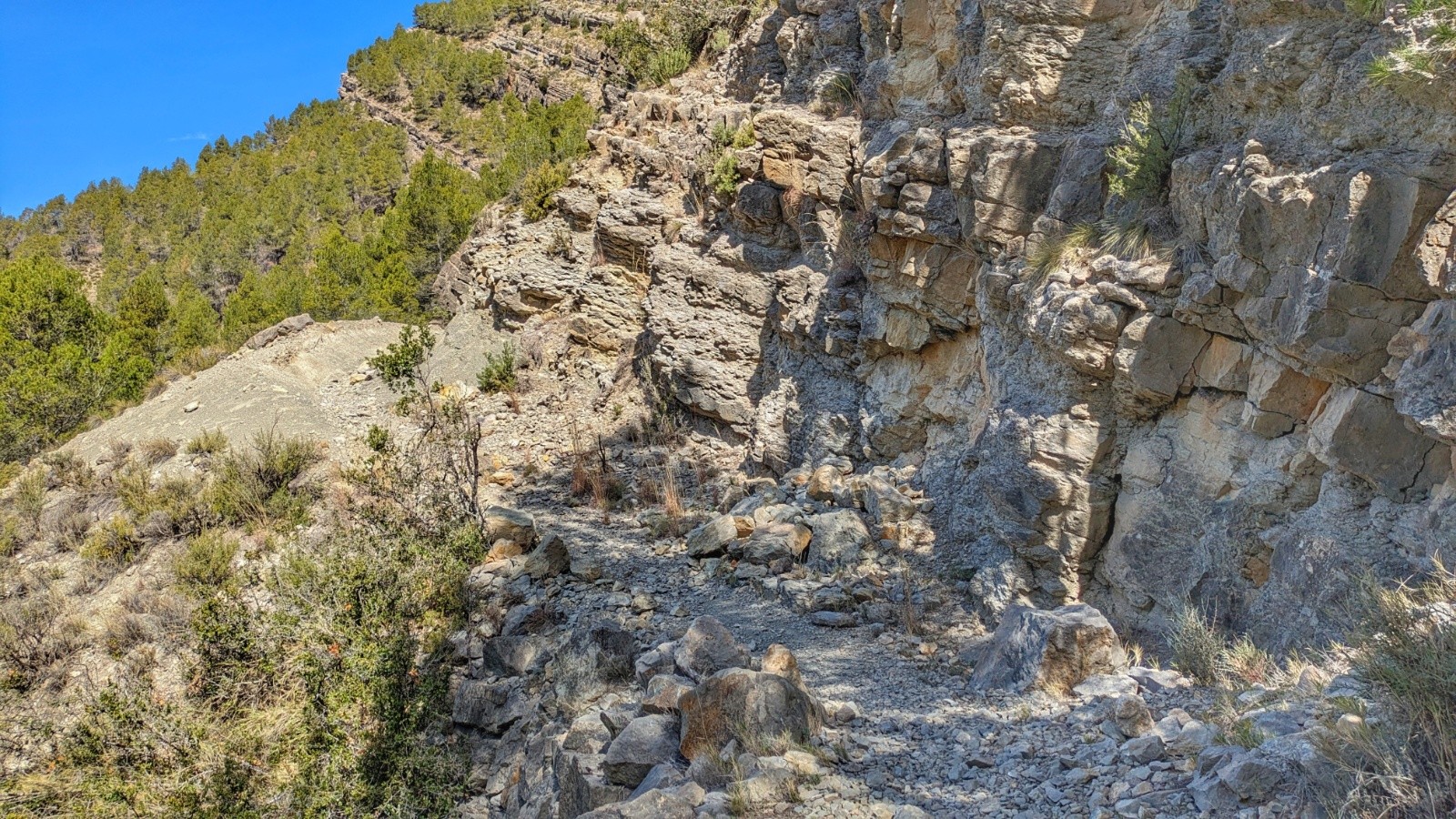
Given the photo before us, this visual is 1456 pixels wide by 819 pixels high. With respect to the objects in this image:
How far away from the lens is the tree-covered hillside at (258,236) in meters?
17.4

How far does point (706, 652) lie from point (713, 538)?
2878mm

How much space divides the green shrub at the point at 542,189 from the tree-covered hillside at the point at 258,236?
0.29 ft

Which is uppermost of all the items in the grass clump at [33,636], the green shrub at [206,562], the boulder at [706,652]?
the boulder at [706,652]

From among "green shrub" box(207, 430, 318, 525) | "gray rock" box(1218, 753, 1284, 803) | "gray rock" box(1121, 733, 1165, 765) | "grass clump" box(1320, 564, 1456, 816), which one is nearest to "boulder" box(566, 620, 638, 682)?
"gray rock" box(1121, 733, 1165, 765)

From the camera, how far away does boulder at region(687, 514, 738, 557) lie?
7977 mm

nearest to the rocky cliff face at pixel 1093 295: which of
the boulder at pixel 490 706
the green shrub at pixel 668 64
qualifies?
the green shrub at pixel 668 64

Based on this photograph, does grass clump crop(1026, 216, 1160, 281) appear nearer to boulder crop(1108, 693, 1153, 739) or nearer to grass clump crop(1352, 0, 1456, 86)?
grass clump crop(1352, 0, 1456, 86)

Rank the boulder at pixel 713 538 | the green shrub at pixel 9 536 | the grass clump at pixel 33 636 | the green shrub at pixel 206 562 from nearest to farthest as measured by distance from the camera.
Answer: the boulder at pixel 713 538, the grass clump at pixel 33 636, the green shrub at pixel 206 562, the green shrub at pixel 9 536

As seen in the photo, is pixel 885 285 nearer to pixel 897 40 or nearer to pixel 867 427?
pixel 867 427

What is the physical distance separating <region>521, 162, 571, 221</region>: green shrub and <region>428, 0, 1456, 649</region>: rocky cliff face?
3.11 m

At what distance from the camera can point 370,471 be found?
9.53 metres

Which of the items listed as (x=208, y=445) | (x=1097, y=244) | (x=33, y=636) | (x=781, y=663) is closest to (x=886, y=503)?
(x=1097, y=244)

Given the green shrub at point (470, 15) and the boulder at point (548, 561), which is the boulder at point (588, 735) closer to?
the boulder at point (548, 561)

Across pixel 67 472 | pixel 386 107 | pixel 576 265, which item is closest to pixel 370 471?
pixel 576 265
